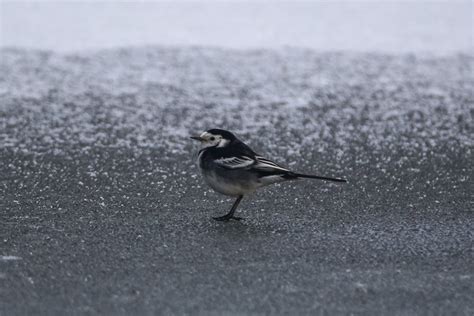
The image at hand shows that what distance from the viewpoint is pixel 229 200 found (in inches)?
261

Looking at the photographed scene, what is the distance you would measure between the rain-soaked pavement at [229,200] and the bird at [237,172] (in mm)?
222

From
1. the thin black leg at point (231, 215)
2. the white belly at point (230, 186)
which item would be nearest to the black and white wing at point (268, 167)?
the white belly at point (230, 186)

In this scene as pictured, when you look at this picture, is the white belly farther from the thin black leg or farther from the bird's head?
the bird's head

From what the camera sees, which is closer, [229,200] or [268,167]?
[268,167]

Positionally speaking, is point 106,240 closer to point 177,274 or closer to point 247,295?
point 177,274

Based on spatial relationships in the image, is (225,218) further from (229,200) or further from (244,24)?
(244,24)

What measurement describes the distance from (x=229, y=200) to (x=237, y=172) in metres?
0.59

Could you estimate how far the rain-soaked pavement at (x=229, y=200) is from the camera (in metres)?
4.65

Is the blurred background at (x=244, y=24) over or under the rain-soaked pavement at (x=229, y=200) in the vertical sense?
over

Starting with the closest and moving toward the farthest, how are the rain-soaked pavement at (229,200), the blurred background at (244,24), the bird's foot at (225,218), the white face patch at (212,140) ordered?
the rain-soaked pavement at (229,200) → the bird's foot at (225,218) → the white face patch at (212,140) → the blurred background at (244,24)

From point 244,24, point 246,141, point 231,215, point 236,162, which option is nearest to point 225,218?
point 231,215

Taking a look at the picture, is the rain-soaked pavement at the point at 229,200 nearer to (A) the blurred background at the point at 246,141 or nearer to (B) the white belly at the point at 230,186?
(A) the blurred background at the point at 246,141

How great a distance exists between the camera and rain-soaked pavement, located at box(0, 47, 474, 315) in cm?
465

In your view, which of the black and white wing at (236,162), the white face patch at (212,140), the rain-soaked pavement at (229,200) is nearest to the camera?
the rain-soaked pavement at (229,200)
